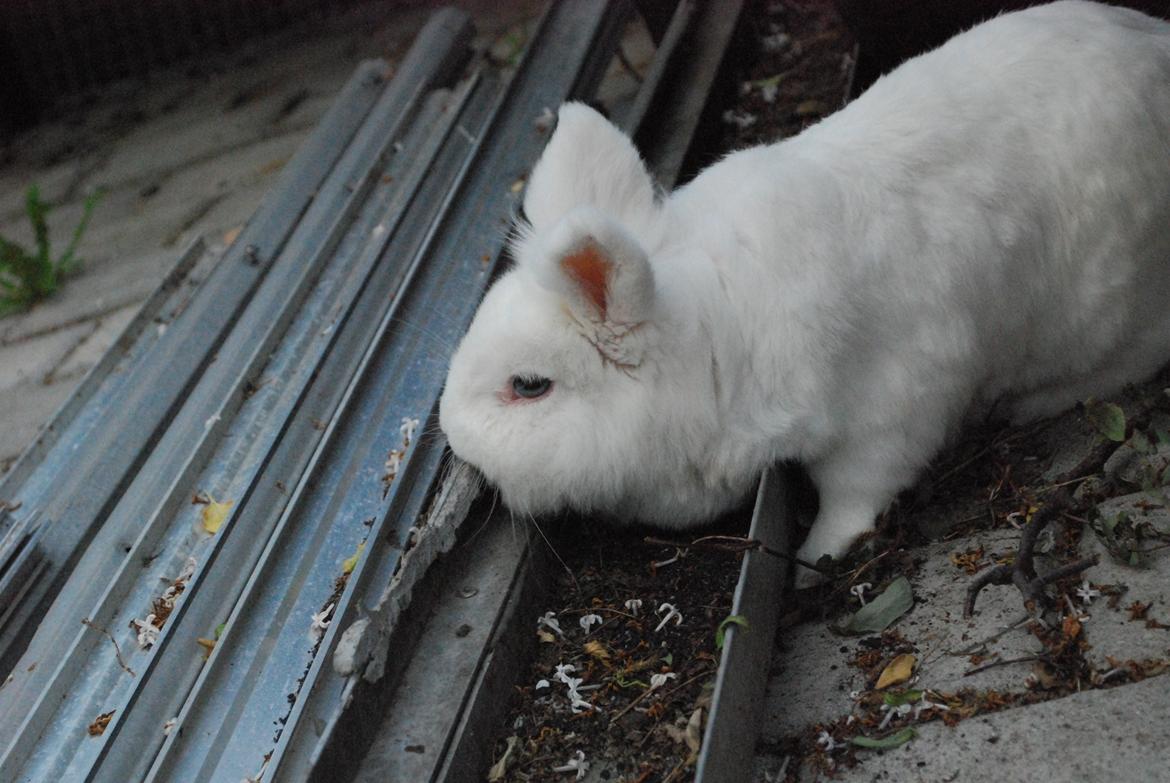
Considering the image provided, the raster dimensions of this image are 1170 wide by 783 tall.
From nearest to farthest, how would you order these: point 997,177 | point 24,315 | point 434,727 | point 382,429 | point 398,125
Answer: point 434,727 < point 997,177 < point 382,429 < point 398,125 < point 24,315

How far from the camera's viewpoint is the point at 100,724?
→ 103 inches

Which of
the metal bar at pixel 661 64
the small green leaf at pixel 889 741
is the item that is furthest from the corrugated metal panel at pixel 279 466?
the small green leaf at pixel 889 741

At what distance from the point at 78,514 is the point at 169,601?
2.08 ft

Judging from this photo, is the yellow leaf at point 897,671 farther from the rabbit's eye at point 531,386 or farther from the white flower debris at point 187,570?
the white flower debris at point 187,570

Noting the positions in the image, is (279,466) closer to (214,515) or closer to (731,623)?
(214,515)

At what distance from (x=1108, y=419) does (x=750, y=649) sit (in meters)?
0.96

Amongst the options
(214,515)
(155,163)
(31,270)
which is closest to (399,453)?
(214,515)

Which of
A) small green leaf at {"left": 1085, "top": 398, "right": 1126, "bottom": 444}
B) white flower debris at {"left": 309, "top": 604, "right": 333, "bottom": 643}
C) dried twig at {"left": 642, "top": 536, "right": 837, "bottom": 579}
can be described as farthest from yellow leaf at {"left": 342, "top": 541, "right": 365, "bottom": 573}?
small green leaf at {"left": 1085, "top": 398, "right": 1126, "bottom": 444}

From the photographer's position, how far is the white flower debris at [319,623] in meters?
2.61

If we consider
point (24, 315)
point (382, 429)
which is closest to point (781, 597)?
point (382, 429)

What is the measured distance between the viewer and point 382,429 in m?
3.11

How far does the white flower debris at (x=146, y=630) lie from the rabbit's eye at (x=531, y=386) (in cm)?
96

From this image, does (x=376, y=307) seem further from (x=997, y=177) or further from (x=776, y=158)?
(x=997, y=177)

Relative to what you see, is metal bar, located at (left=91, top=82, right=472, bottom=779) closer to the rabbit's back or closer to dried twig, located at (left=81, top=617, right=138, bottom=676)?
dried twig, located at (left=81, top=617, right=138, bottom=676)
